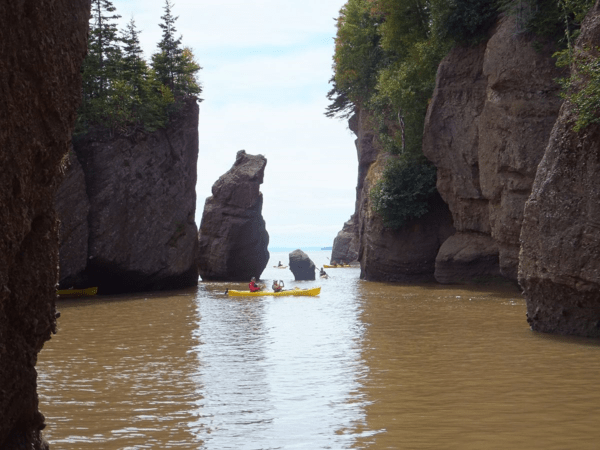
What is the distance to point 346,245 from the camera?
80.0 m

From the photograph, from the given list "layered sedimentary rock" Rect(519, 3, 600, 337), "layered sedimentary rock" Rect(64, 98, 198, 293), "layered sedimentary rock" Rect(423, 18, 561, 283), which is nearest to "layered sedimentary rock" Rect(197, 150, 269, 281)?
"layered sedimentary rock" Rect(64, 98, 198, 293)

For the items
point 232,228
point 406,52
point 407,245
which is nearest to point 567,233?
point 407,245

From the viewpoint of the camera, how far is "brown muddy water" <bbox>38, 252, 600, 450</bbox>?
696cm

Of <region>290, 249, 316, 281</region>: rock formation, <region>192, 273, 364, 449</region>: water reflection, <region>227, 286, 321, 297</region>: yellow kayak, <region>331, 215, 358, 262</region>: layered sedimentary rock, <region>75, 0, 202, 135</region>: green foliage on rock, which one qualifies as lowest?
<region>192, 273, 364, 449</region>: water reflection

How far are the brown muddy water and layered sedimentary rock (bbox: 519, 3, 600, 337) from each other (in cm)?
67

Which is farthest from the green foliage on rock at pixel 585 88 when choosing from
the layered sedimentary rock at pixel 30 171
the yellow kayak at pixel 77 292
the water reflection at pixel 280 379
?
the yellow kayak at pixel 77 292

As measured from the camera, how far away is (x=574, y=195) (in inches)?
508

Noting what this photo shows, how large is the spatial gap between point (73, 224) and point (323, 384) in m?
23.4

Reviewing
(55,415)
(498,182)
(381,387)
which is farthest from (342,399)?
(498,182)

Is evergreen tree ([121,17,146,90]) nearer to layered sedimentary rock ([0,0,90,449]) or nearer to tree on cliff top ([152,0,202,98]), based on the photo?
tree on cliff top ([152,0,202,98])

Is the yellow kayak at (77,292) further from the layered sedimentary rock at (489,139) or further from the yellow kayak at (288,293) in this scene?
the layered sedimentary rock at (489,139)

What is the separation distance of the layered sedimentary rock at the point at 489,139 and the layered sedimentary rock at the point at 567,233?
9.46 meters

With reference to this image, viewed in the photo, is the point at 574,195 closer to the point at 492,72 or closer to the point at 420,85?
the point at 492,72

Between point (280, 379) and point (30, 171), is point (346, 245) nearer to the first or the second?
point (280, 379)
